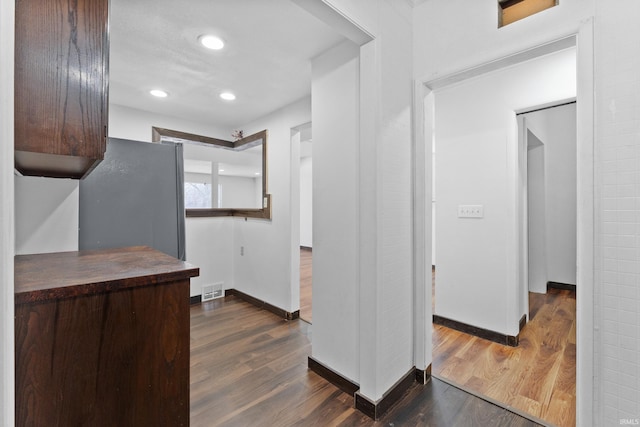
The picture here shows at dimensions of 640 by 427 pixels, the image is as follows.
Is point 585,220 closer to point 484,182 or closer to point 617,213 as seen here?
point 617,213

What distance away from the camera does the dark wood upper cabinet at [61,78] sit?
687 mm

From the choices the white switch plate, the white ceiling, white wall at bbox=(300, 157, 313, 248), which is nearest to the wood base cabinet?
the white ceiling

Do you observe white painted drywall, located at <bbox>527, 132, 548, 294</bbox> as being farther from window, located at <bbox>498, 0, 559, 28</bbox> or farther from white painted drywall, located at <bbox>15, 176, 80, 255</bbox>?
white painted drywall, located at <bbox>15, 176, 80, 255</bbox>

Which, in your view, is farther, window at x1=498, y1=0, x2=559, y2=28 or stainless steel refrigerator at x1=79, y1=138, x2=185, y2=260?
stainless steel refrigerator at x1=79, y1=138, x2=185, y2=260

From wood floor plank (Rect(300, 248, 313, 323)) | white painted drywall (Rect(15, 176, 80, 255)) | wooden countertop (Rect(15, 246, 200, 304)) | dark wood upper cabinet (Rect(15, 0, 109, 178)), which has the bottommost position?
wood floor plank (Rect(300, 248, 313, 323))

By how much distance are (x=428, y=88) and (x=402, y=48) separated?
302 mm

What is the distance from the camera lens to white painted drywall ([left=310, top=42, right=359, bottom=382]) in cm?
181

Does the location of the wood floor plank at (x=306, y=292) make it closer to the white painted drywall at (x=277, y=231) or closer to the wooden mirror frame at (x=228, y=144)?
the white painted drywall at (x=277, y=231)

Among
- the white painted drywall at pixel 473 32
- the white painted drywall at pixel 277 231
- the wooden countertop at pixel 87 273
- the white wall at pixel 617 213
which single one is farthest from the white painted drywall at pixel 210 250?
the white wall at pixel 617 213

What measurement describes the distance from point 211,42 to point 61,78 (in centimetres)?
143

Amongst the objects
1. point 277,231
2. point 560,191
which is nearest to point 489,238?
point 277,231

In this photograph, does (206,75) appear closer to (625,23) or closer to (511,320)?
(625,23)

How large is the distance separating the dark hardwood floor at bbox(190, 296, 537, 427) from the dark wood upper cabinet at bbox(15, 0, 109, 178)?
155 centimetres

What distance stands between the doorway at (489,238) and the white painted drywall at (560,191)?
4.53 ft
